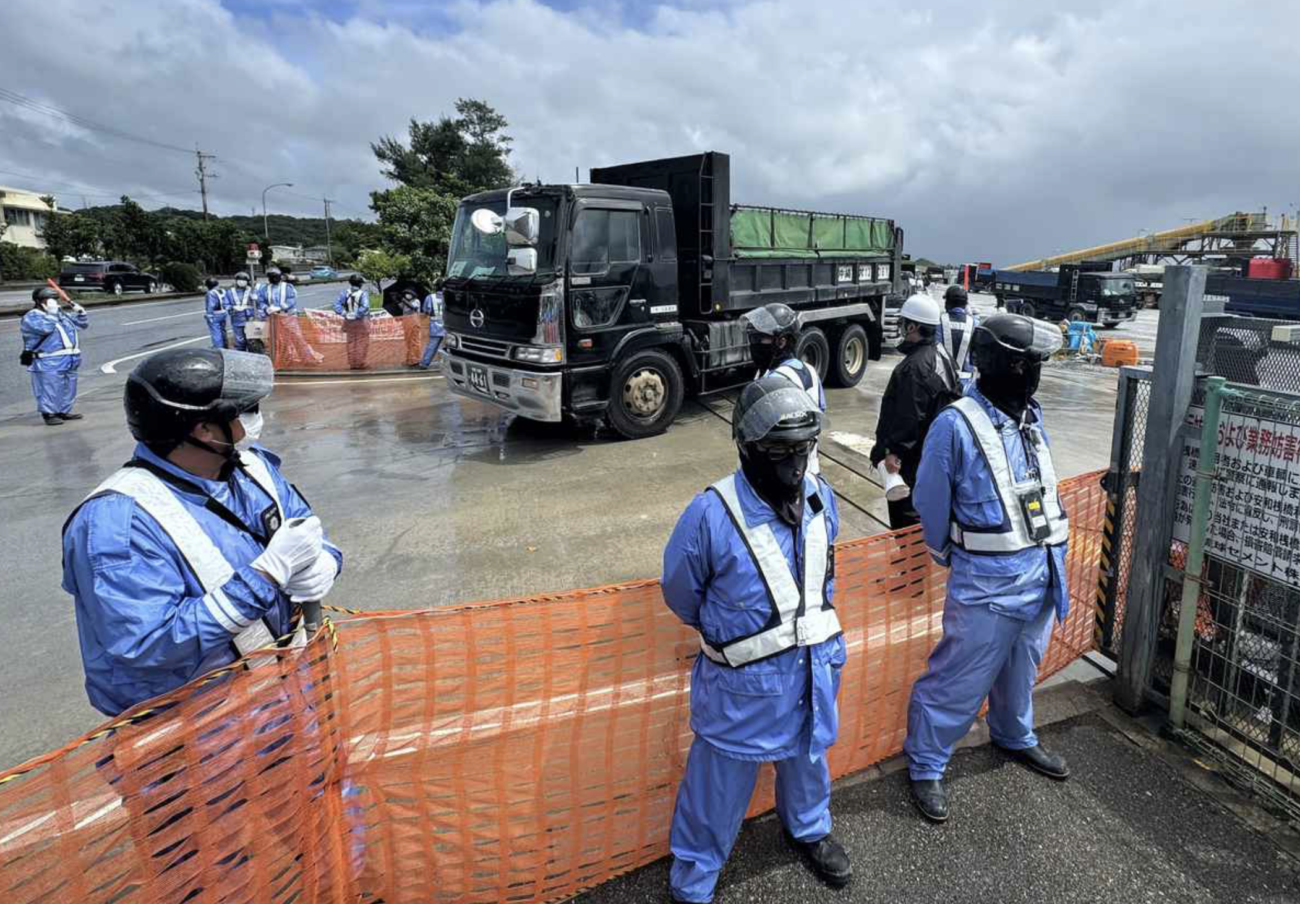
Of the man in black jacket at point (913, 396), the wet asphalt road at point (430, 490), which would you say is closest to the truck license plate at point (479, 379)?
the wet asphalt road at point (430, 490)

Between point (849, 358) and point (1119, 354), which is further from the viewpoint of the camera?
point (1119, 354)

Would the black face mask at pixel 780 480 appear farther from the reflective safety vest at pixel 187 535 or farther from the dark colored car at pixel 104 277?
the dark colored car at pixel 104 277

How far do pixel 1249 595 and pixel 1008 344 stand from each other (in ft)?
5.09

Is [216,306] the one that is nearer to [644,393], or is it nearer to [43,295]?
[43,295]

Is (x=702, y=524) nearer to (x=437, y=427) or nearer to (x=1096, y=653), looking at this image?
(x=1096, y=653)

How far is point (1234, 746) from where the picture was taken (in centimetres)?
290

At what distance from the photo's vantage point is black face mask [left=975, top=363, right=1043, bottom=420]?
106 inches

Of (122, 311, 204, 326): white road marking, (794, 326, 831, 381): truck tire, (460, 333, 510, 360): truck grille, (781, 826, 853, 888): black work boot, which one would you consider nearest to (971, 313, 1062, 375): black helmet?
(781, 826, 853, 888): black work boot

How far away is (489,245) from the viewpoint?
759 cm

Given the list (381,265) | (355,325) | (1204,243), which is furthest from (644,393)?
(1204,243)

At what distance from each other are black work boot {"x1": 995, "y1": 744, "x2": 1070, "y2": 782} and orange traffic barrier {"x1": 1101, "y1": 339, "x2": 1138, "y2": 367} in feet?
45.4

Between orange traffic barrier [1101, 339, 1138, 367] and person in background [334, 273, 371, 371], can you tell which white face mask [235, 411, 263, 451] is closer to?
person in background [334, 273, 371, 371]

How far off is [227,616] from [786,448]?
1.52m

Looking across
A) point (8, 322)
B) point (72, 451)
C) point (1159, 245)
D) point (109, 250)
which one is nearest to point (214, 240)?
point (109, 250)
